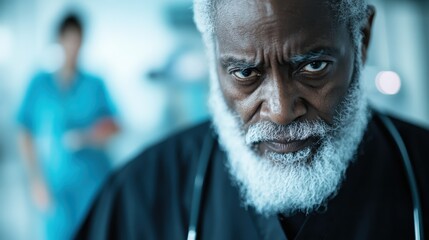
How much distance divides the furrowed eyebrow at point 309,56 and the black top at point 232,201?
0.28 metres

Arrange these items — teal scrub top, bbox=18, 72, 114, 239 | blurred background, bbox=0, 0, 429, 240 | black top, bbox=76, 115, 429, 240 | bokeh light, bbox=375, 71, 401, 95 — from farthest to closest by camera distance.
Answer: bokeh light, bbox=375, 71, 401, 95 < blurred background, bbox=0, 0, 429, 240 < teal scrub top, bbox=18, 72, 114, 239 < black top, bbox=76, 115, 429, 240

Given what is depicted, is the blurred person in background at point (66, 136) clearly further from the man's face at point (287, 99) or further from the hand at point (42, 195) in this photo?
the man's face at point (287, 99)

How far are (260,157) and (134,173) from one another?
29 centimetres

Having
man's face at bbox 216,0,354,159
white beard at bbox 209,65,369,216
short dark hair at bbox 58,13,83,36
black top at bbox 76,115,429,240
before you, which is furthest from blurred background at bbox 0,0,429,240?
man's face at bbox 216,0,354,159

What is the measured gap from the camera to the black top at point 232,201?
0.94 metres

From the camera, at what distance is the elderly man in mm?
838

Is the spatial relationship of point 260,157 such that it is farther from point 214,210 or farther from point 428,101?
point 428,101

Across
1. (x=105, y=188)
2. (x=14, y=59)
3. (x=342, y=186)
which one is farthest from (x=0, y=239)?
(x=342, y=186)

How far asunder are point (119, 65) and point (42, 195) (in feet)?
2.93

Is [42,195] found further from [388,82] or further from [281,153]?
[388,82]

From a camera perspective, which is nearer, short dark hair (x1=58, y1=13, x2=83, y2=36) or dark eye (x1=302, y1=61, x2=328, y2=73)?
dark eye (x1=302, y1=61, x2=328, y2=73)

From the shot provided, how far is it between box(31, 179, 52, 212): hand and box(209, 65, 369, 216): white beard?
152cm

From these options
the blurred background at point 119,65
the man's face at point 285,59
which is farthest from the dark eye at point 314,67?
the blurred background at point 119,65

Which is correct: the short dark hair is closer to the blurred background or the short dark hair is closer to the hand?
the blurred background
